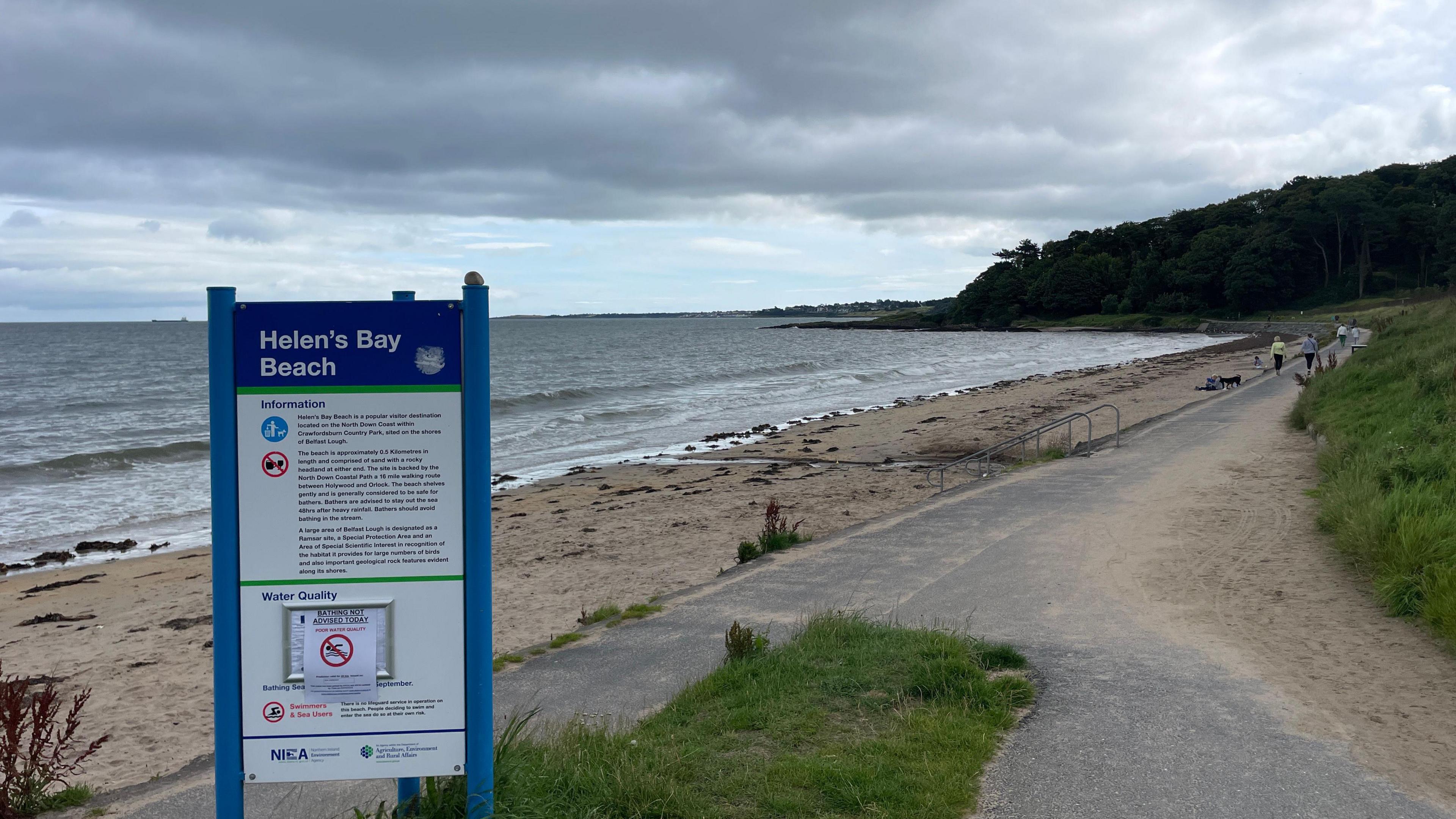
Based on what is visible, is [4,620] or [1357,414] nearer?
[4,620]

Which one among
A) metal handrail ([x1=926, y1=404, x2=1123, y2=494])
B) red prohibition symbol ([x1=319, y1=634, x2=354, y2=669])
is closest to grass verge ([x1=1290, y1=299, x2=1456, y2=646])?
metal handrail ([x1=926, y1=404, x2=1123, y2=494])

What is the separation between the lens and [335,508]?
3.26 metres

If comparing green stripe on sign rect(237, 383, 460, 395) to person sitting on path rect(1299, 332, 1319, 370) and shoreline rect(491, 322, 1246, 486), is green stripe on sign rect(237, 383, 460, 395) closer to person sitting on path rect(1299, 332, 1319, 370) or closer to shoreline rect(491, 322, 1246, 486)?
shoreline rect(491, 322, 1246, 486)

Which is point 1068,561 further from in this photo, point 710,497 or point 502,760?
point 710,497

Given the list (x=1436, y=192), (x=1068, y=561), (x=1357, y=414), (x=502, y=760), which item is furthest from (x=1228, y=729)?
(x=1436, y=192)

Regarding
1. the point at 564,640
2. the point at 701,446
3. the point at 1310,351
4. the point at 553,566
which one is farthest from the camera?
the point at 1310,351

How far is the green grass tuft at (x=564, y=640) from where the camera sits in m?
7.44

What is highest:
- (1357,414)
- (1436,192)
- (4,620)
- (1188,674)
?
(1436,192)

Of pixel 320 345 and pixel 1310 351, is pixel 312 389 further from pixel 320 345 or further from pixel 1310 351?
pixel 1310 351

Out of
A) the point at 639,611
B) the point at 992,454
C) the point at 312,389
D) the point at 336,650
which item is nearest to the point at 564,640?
the point at 639,611

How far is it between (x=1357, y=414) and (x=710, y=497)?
10.6m

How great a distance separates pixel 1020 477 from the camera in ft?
47.8

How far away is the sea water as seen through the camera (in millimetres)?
19750

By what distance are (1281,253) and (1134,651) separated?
11341cm
